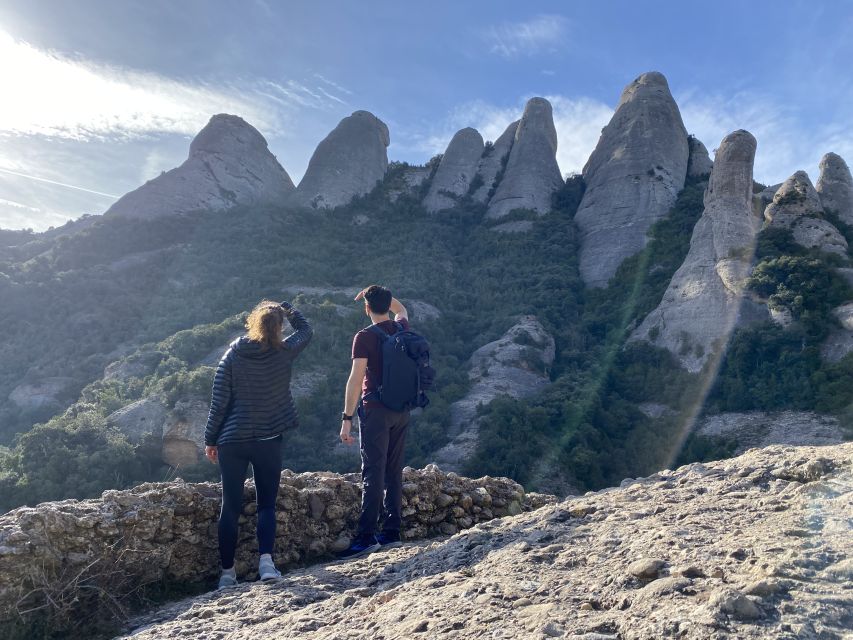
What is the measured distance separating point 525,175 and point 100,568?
30057 millimetres

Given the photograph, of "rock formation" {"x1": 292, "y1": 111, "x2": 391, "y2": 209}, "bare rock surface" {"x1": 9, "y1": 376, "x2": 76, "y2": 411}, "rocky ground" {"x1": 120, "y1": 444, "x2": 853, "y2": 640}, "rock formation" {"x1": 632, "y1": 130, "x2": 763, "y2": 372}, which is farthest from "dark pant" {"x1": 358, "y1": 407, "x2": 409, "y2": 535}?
"rock formation" {"x1": 292, "y1": 111, "x2": 391, "y2": 209}

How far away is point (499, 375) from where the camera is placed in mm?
17328

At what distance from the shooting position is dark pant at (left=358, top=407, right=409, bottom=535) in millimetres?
4668

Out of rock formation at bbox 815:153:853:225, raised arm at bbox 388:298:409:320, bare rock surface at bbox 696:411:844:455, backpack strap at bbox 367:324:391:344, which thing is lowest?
bare rock surface at bbox 696:411:844:455

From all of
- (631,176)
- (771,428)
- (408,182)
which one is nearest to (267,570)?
(771,428)

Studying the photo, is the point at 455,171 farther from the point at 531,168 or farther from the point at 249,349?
the point at 249,349

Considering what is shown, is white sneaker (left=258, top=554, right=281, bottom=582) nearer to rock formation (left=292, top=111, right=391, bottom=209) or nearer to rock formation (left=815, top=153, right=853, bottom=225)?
rock formation (left=815, top=153, right=853, bottom=225)

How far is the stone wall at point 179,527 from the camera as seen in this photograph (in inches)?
142

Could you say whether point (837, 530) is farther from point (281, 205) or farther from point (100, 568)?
point (281, 205)

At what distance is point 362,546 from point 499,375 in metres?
12.8

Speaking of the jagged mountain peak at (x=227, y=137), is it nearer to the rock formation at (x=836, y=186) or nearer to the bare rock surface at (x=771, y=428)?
the rock formation at (x=836, y=186)

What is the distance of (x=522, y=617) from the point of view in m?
2.59

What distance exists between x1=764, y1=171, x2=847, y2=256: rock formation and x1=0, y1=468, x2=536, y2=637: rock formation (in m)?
15.6

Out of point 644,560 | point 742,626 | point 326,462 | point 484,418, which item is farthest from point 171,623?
point 484,418
